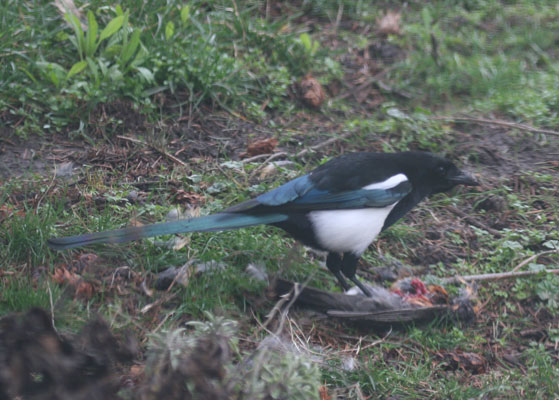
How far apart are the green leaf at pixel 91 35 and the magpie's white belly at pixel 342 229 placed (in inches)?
74.7

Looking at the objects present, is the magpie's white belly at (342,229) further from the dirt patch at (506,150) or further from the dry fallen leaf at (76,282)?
the dirt patch at (506,150)

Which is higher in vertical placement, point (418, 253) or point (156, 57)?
point (156, 57)

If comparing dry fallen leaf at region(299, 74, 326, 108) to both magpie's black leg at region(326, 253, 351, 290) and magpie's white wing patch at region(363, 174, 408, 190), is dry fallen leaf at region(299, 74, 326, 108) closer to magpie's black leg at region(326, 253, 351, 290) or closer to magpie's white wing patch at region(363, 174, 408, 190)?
magpie's white wing patch at region(363, 174, 408, 190)

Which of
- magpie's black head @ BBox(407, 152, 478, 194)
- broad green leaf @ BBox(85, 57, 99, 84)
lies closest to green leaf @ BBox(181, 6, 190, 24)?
broad green leaf @ BBox(85, 57, 99, 84)

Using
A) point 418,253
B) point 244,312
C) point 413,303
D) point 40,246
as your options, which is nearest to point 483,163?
point 418,253

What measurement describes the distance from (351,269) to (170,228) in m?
0.84

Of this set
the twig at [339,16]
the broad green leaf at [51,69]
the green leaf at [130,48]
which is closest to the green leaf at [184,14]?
the green leaf at [130,48]

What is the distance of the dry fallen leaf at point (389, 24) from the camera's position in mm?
5613

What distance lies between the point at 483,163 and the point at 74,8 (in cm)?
267

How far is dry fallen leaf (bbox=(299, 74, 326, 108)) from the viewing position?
4535 mm

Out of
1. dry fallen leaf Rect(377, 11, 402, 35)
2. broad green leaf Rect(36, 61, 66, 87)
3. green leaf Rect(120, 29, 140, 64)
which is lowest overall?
dry fallen leaf Rect(377, 11, 402, 35)

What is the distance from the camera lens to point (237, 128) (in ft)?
13.8

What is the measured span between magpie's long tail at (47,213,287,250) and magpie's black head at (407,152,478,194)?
0.75 metres

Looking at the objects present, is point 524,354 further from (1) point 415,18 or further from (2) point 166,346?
(1) point 415,18
